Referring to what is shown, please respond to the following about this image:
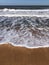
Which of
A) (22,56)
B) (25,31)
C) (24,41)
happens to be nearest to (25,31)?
(25,31)

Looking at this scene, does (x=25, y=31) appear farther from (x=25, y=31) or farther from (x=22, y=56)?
(x=22, y=56)

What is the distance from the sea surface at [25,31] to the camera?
4.17 feet

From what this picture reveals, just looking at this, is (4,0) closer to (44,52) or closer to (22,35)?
(22,35)

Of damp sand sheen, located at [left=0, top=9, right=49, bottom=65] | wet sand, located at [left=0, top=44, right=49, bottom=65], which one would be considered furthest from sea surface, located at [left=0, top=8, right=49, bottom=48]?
wet sand, located at [left=0, top=44, right=49, bottom=65]

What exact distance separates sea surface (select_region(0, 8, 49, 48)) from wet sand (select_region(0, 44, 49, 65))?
0.10m

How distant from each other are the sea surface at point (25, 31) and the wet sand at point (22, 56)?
0.10 m

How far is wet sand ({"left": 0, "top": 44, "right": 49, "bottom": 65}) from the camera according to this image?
96 centimetres

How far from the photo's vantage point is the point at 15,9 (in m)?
2.58

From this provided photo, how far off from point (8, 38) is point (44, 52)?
17.9 inches

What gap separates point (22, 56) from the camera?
3.38 feet

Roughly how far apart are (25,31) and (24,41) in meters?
0.27

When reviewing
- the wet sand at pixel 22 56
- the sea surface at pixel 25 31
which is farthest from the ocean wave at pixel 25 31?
the wet sand at pixel 22 56

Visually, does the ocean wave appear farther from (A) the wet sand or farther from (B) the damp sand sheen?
(A) the wet sand

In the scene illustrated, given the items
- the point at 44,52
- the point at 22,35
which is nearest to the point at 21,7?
the point at 22,35
